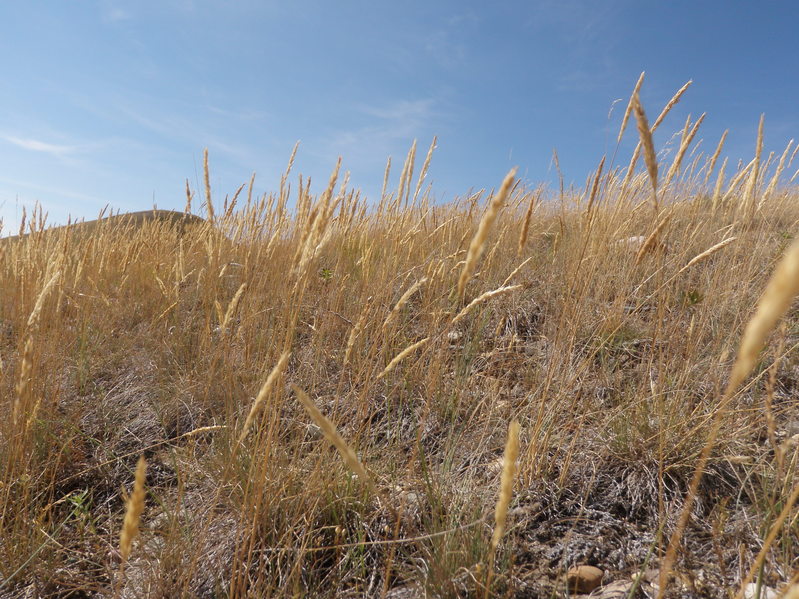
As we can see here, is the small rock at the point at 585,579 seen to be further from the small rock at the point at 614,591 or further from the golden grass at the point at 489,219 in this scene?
the golden grass at the point at 489,219

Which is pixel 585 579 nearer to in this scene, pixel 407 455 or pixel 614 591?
pixel 614 591

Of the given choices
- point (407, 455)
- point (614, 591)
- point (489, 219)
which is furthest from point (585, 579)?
point (489, 219)

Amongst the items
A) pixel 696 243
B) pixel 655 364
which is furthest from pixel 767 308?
pixel 696 243

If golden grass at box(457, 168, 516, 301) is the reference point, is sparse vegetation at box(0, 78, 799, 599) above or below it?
below

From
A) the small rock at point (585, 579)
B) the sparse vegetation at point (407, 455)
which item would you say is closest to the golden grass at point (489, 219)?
the sparse vegetation at point (407, 455)

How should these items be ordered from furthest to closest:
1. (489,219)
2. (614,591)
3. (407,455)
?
1. (407,455)
2. (614,591)
3. (489,219)

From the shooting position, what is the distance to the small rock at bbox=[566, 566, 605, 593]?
109 cm

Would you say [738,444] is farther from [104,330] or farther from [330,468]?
[104,330]

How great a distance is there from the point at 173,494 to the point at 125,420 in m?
0.56

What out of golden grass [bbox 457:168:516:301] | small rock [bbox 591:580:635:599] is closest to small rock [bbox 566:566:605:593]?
small rock [bbox 591:580:635:599]

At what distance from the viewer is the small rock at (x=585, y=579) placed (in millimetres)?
1094

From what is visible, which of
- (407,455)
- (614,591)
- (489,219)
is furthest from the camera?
(407,455)

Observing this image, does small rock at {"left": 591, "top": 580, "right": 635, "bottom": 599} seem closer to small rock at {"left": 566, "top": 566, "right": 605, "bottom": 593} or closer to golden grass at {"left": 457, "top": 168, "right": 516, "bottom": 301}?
small rock at {"left": 566, "top": 566, "right": 605, "bottom": 593}

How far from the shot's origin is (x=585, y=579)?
3.59ft
